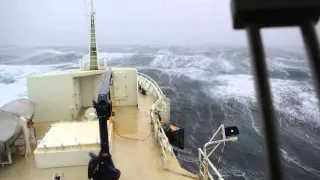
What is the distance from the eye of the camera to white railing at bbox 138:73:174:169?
679cm

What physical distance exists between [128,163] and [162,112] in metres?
4.40

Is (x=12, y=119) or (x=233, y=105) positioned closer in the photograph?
(x=12, y=119)

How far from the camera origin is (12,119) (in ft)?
23.3

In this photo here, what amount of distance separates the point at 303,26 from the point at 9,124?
24.3ft

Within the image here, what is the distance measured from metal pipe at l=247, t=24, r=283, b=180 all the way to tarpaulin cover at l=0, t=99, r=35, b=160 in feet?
21.7

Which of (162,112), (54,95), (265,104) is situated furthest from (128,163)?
(265,104)

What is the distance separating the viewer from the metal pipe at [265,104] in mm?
833

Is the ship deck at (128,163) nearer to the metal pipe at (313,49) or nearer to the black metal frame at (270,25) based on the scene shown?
the black metal frame at (270,25)

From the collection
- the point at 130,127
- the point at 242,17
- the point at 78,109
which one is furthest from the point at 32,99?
the point at 242,17

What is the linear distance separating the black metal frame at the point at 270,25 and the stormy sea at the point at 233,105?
1016mm

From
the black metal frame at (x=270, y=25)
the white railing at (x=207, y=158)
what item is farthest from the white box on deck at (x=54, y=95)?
the black metal frame at (x=270, y=25)

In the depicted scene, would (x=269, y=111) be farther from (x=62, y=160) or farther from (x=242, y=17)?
(x=62, y=160)

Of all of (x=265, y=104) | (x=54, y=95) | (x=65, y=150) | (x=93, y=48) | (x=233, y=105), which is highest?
(x=93, y=48)

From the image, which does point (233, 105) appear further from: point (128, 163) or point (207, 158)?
point (207, 158)
